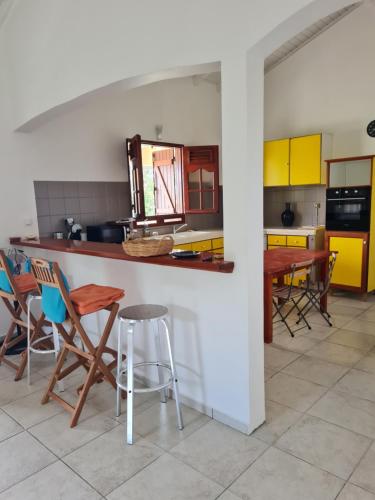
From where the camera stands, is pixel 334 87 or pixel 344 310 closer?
pixel 344 310

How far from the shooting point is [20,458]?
2.09m

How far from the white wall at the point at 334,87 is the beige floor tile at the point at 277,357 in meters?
3.21

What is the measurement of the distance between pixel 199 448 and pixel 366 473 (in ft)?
2.94

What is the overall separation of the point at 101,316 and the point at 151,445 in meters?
1.35

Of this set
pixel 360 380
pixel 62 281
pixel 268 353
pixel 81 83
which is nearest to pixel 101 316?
pixel 62 281

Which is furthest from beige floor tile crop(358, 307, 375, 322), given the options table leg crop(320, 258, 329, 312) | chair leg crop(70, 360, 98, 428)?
chair leg crop(70, 360, 98, 428)

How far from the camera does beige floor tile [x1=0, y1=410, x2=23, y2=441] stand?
2310mm

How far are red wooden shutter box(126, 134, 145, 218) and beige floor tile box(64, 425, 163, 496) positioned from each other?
2927 millimetres

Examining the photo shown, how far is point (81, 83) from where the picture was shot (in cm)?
273

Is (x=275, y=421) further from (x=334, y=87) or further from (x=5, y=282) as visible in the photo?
(x=334, y=87)

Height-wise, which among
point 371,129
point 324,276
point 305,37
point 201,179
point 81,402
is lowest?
point 81,402

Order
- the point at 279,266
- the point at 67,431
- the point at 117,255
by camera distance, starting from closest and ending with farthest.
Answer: the point at 67,431 → the point at 117,255 → the point at 279,266

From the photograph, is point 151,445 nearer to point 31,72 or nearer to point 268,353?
point 268,353

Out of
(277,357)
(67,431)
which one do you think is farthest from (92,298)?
(277,357)
